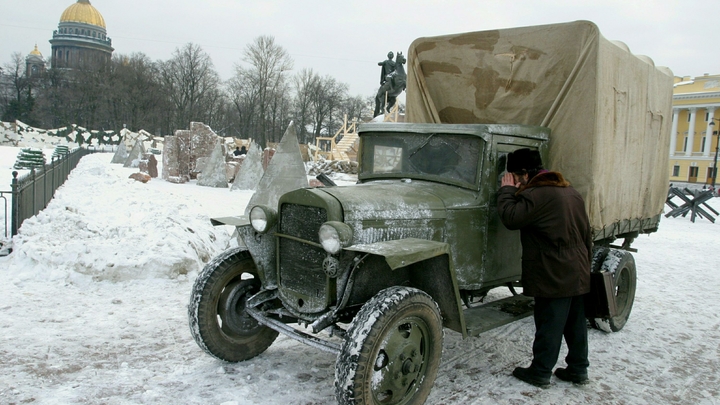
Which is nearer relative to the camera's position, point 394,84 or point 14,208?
point 14,208

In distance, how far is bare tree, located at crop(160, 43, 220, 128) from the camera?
54.5 meters

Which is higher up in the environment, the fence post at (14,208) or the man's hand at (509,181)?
the man's hand at (509,181)

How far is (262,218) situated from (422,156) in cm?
154

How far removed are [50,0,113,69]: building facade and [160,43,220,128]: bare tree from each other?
40.8m

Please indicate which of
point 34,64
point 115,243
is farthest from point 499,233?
point 34,64

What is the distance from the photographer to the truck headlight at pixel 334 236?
3.34 metres

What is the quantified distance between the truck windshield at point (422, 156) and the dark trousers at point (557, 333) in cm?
116

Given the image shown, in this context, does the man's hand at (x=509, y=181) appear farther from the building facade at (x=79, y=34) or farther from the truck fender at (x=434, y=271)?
the building facade at (x=79, y=34)

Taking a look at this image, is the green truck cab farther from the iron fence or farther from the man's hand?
the iron fence

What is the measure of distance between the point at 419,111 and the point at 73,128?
5288 cm

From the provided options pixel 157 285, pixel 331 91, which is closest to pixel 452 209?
pixel 157 285

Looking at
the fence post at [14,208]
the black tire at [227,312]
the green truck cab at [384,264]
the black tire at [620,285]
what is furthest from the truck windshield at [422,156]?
the fence post at [14,208]

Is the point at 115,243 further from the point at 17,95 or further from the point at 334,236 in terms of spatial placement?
the point at 17,95

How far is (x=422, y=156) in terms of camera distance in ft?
15.2
